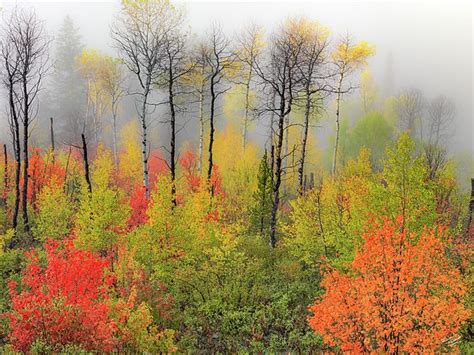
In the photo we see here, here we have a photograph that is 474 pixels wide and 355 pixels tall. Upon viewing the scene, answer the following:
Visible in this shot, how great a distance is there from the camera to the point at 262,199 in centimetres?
2314

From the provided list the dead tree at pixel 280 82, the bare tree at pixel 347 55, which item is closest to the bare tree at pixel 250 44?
the dead tree at pixel 280 82

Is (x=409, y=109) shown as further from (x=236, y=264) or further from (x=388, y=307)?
(x=388, y=307)

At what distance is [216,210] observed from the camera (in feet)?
64.8

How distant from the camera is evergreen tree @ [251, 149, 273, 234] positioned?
22422 mm

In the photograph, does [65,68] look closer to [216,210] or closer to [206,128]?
[206,128]

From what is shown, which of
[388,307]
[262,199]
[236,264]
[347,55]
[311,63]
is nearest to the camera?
[388,307]

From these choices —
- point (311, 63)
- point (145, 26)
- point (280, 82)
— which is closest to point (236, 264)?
point (280, 82)

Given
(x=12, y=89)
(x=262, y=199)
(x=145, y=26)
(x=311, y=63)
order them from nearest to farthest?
1. (x=12, y=89)
2. (x=311, y=63)
3. (x=145, y=26)
4. (x=262, y=199)

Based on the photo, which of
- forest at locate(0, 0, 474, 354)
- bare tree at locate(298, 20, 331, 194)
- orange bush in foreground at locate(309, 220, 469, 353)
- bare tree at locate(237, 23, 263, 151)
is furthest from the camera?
bare tree at locate(237, 23, 263, 151)

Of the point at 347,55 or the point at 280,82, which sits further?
the point at 347,55

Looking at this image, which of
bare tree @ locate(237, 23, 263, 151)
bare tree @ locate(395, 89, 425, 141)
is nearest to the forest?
bare tree @ locate(237, 23, 263, 151)

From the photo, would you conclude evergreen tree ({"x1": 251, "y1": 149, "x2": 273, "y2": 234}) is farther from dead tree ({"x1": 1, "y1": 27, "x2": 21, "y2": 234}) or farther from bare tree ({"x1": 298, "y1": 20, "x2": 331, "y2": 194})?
dead tree ({"x1": 1, "y1": 27, "x2": 21, "y2": 234})

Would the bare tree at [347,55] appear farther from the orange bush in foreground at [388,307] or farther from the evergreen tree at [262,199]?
the orange bush in foreground at [388,307]

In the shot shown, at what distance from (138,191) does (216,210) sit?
8.72 m
